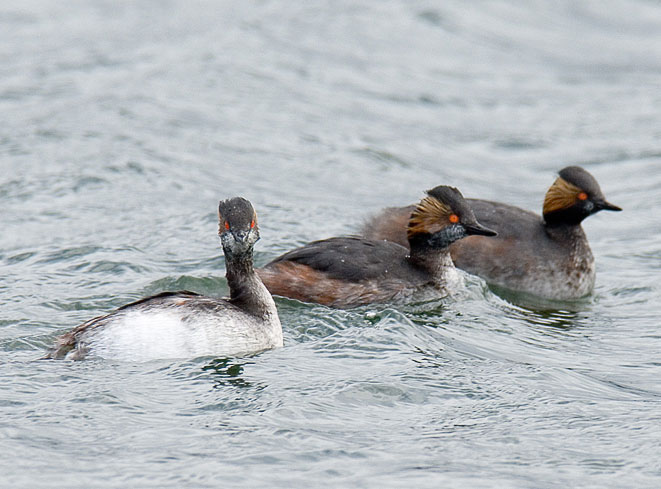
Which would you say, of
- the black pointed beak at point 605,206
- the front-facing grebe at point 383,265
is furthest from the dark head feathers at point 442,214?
the black pointed beak at point 605,206

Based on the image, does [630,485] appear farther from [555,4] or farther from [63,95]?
[555,4]

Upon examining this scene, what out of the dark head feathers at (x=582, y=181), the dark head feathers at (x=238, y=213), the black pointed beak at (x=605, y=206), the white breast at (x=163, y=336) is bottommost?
the white breast at (x=163, y=336)

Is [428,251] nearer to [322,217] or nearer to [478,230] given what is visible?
[478,230]

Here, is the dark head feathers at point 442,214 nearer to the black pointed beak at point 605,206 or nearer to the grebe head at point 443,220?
the grebe head at point 443,220

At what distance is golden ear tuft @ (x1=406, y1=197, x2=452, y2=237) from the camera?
397 inches

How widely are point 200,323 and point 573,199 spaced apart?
4554 mm

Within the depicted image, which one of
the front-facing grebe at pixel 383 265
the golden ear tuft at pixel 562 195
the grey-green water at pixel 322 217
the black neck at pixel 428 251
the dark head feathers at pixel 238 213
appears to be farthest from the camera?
the golden ear tuft at pixel 562 195

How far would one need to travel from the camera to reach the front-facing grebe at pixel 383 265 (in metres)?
9.73

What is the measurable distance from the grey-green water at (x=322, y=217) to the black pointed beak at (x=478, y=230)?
0.68 metres

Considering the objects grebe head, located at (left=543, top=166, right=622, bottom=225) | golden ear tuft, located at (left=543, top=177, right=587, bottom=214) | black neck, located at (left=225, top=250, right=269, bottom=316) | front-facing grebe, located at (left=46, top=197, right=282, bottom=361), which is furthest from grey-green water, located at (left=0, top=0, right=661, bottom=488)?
golden ear tuft, located at (left=543, top=177, right=587, bottom=214)

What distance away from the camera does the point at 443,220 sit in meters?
10.1

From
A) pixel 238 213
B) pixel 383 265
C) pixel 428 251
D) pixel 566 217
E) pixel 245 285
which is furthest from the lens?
pixel 566 217

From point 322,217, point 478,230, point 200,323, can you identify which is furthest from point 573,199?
point 200,323

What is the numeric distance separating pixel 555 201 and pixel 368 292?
2.52 meters
